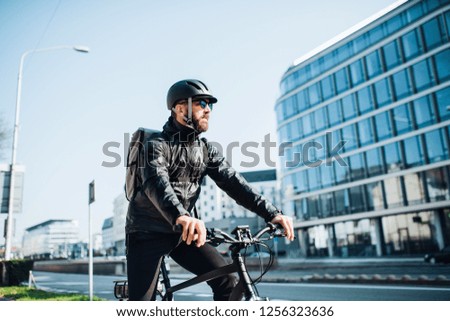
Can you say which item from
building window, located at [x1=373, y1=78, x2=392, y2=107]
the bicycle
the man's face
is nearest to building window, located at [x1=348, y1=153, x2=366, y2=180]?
building window, located at [x1=373, y1=78, x2=392, y2=107]

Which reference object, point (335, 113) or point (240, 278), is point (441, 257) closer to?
point (335, 113)

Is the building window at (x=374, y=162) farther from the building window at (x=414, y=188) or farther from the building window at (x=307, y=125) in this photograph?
the building window at (x=307, y=125)

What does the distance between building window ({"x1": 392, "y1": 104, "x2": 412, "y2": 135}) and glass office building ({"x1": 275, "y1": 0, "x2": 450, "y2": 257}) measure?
0.08 meters

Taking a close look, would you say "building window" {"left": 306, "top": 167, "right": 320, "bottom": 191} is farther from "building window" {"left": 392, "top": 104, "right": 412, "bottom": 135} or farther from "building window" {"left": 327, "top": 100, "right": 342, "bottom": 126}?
"building window" {"left": 392, "top": 104, "right": 412, "bottom": 135}

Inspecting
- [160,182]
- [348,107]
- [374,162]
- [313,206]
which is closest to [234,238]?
[160,182]

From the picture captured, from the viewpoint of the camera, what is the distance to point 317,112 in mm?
39312

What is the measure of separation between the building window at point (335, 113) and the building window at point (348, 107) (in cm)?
54

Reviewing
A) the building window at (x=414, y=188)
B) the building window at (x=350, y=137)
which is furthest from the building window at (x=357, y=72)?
the building window at (x=414, y=188)

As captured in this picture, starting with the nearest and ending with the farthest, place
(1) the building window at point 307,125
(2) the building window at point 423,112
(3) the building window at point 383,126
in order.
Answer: (2) the building window at point 423,112, (3) the building window at point 383,126, (1) the building window at point 307,125

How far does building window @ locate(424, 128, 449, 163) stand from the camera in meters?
28.6

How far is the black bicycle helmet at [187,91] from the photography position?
2379 millimetres

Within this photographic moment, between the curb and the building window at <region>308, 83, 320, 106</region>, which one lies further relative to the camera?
the building window at <region>308, 83, 320, 106</region>

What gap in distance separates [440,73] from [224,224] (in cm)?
4116
